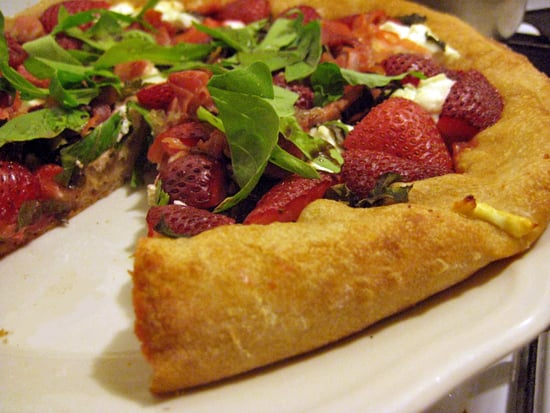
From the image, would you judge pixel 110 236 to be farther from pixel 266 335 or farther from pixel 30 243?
pixel 266 335

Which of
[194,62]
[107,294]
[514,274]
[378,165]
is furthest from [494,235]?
[194,62]

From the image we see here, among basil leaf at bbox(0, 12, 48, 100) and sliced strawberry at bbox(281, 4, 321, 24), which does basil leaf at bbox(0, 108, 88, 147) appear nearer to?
basil leaf at bbox(0, 12, 48, 100)

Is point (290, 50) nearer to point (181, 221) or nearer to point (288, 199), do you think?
point (288, 199)

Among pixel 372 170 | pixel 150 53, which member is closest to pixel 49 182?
pixel 150 53

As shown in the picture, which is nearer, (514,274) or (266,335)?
(266,335)

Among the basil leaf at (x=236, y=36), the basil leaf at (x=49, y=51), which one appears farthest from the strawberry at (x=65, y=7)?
the basil leaf at (x=236, y=36)

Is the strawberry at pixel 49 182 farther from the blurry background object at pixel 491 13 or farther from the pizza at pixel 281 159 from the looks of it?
the blurry background object at pixel 491 13

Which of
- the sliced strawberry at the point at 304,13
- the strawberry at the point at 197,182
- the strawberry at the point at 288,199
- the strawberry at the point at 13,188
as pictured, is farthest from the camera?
the sliced strawberry at the point at 304,13
